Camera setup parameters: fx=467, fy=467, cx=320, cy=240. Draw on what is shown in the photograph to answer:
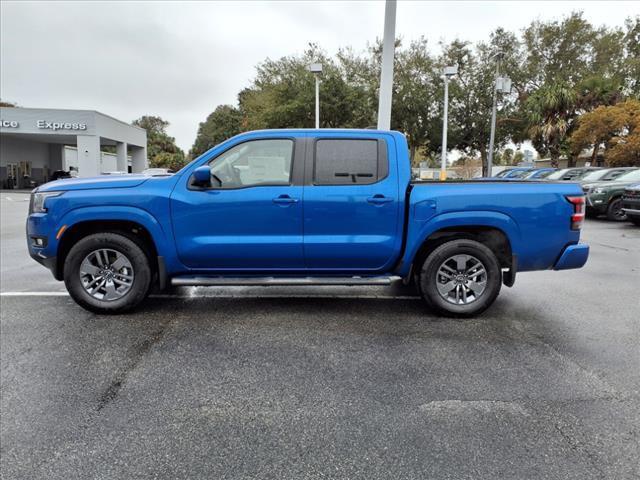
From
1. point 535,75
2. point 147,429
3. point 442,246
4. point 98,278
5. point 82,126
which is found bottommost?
point 147,429

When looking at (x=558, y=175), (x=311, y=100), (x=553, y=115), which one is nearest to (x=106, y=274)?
(x=558, y=175)

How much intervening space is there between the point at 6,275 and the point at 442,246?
633 cm

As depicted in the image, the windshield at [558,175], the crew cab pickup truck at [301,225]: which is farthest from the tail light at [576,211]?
the windshield at [558,175]

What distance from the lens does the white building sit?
3341cm

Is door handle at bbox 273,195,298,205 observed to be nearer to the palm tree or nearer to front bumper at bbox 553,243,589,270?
front bumper at bbox 553,243,589,270

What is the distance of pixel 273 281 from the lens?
487 cm

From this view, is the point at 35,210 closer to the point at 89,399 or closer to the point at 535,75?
the point at 89,399

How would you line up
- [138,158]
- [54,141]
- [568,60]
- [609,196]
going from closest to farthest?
[609,196], [568,60], [54,141], [138,158]

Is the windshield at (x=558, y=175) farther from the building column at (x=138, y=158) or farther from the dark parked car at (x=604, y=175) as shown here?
the building column at (x=138, y=158)

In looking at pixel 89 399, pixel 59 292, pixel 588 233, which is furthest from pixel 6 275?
pixel 588 233

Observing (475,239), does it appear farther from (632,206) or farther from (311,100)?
(311,100)

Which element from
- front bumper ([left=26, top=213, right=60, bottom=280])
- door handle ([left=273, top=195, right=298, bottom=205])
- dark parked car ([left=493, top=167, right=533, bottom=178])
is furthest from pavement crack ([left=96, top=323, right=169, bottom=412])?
dark parked car ([left=493, top=167, right=533, bottom=178])

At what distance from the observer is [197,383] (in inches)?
136

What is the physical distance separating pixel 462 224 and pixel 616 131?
3065 cm
